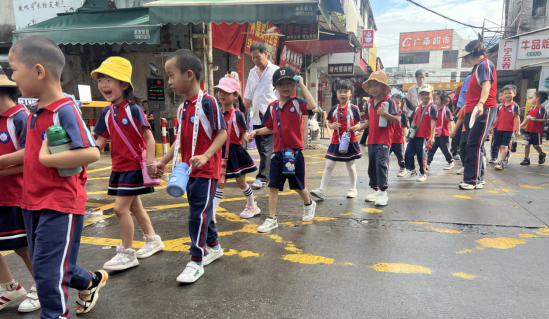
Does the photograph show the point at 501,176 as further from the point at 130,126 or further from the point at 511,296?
the point at 130,126

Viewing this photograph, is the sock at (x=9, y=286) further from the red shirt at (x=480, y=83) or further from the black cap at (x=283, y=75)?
the red shirt at (x=480, y=83)

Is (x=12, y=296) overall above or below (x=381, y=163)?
below

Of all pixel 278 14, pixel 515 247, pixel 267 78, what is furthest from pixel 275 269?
pixel 278 14

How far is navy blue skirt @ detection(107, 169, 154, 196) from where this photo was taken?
8.84ft

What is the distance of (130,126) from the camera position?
2.73 metres

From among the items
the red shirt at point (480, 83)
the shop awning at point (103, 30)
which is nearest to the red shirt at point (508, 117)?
the red shirt at point (480, 83)

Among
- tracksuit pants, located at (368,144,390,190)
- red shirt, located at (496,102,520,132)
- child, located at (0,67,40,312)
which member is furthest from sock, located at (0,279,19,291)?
red shirt, located at (496,102,520,132)

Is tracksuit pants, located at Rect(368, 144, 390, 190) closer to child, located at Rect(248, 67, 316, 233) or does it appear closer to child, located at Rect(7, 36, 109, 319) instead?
child, located at Rect(248, 67, 316, 233)

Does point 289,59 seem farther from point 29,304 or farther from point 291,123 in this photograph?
point 29,304

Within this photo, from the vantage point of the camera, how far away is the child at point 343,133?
4.78m

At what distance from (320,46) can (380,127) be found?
28.8 feet

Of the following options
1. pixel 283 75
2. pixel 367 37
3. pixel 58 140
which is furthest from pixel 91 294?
pixel 367 37

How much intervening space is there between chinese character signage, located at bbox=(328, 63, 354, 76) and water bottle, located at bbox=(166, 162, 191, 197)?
1415 centimetres

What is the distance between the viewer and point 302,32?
989 cm
